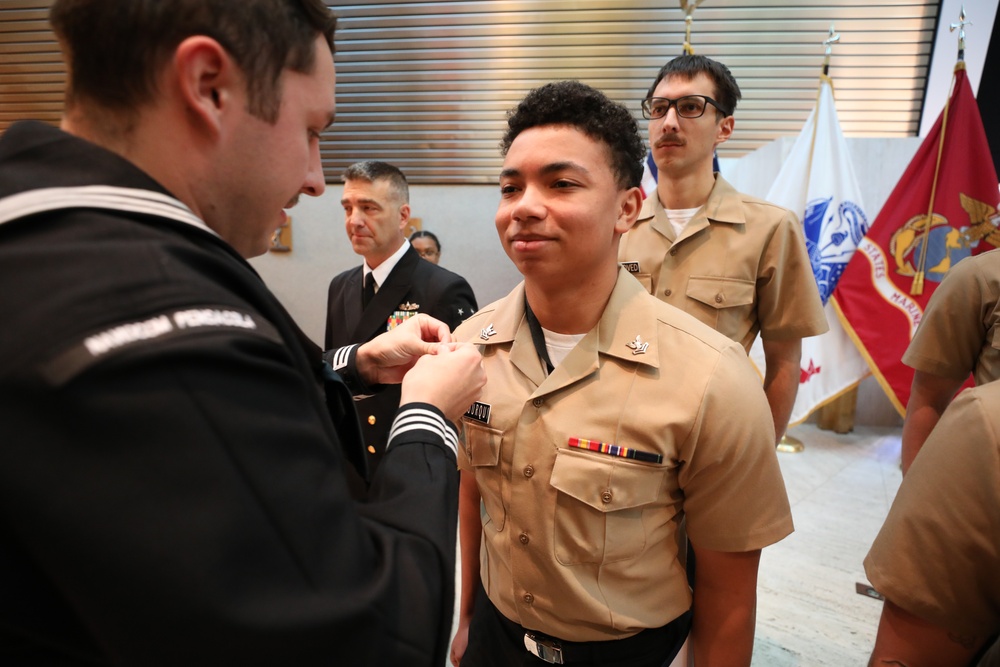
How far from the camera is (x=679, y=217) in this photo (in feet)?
7.92

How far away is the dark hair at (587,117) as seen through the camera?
132cm

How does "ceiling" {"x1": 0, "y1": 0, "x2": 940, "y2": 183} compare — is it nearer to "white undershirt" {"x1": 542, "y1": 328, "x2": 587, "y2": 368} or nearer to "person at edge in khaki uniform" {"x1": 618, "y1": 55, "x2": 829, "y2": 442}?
"person at edge in khaki uniform" {"x1": 618, "y1": 55, "x2": 829, "y2": 442}

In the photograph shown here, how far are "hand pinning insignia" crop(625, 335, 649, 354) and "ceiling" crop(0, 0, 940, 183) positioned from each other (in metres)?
4.53

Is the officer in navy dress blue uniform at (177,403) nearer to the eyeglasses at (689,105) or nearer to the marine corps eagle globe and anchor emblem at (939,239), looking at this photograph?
the eyeglasses at (689,105)

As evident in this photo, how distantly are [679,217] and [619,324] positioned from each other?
4.37ft

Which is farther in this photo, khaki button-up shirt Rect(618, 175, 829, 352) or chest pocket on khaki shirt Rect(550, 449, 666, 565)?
khaki button-up shirt Rect(618, 175, 829, 352)

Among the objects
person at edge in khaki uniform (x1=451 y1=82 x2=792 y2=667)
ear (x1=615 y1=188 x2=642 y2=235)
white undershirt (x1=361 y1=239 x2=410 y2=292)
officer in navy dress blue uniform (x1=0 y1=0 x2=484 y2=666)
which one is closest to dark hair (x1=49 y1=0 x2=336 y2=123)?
officer in navy dress blue uniform (x1=0 y1=0 x2=484 y2=666)

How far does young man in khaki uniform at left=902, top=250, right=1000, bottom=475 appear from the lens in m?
1.72

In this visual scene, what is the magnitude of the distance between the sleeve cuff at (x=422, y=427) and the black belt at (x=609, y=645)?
0.71 meters

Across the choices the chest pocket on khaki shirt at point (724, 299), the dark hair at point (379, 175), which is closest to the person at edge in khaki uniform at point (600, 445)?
the chest pocket on khaki shirt at point (724, 299)

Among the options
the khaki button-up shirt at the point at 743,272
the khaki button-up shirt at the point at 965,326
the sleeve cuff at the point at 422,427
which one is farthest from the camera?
the khaki button-up shirt at the point at 743,272

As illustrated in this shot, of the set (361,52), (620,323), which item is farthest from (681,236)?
(361,52)

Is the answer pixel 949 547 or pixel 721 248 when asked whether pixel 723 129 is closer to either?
pixel 721 248

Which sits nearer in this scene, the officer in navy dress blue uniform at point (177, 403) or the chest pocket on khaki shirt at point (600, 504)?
the officer in navy dress blue uniform at point (177, 403)
